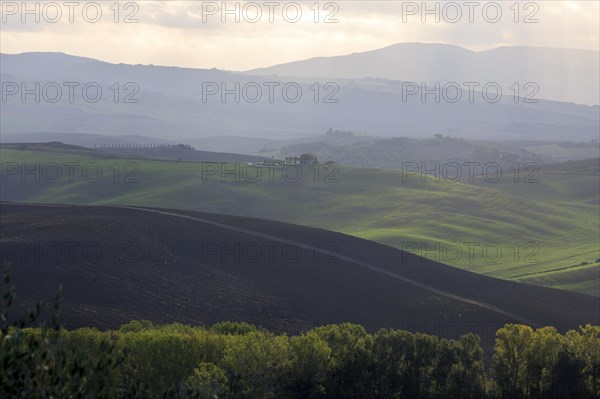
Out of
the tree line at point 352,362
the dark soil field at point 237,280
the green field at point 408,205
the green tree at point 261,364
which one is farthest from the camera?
the green field at point 408,205

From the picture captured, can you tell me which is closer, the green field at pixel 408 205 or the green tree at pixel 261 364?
the green tree at pixel 261 364

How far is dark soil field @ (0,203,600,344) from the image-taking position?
57.9m

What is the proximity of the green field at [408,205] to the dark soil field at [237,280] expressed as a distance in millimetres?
21959

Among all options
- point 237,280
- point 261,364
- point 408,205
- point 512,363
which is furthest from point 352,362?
point 408,205

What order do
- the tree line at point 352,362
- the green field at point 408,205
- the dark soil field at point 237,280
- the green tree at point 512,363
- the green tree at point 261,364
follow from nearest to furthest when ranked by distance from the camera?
the green tree at point 261,364 < the tree line at point 352,362 < the green tree at point 512,363 < the dark soil field at point 237,280 < the green field at point 408,205

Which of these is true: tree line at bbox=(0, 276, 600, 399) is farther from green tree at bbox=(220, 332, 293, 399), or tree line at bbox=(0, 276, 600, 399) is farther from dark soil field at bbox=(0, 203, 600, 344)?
dark soil field at bbox=(0, 203, 600, 344)

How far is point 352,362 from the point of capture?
45719 mm

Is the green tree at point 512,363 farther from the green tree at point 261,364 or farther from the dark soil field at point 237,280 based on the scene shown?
the green tree at point 261,364

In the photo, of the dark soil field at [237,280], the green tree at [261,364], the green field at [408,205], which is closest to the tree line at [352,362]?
the green tree at [261,364]

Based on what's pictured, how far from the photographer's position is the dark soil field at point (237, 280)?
5791 centimetres

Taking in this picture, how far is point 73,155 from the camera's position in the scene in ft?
536

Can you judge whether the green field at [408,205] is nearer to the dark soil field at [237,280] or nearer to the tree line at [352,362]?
the dark soil field at [237,280]

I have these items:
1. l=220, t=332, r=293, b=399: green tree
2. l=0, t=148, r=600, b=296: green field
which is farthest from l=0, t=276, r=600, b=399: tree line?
l=0, t=148, r=600, b=296: green field

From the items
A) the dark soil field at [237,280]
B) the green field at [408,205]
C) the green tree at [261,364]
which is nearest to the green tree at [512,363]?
the dark soil field at [237,280]
